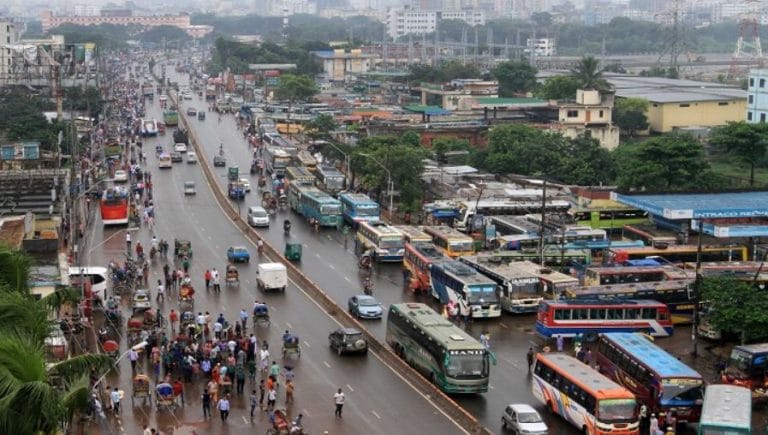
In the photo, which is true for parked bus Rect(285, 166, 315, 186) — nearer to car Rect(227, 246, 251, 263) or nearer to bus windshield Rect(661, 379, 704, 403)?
car Rect(227, 246, 251, 263)

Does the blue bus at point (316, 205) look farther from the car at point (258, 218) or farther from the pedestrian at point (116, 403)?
the pedestrian at point (116, 403)

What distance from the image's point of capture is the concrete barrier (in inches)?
944

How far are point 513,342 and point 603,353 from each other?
4.19 m

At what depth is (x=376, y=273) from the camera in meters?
39.7

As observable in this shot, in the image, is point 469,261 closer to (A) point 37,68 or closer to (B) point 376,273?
(B) point 376,273

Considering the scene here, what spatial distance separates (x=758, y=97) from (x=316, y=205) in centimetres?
3811

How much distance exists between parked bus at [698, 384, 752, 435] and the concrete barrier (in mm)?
3951

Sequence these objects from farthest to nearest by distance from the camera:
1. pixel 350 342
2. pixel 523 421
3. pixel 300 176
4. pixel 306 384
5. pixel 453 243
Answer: pixel 300 176, pixel 453 243, pixel 350 342, pixel 306 384, pixel 523 421

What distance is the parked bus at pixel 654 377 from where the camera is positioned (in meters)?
23.8

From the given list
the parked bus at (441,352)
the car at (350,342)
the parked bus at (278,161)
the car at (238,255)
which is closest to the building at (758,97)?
the parked bus at (278,161)

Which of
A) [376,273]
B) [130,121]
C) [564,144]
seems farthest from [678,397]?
[130,121]

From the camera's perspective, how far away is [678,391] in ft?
78.1

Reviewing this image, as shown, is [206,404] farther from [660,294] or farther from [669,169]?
[669,169]

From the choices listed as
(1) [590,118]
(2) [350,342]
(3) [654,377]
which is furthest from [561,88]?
(3) [654,377]
